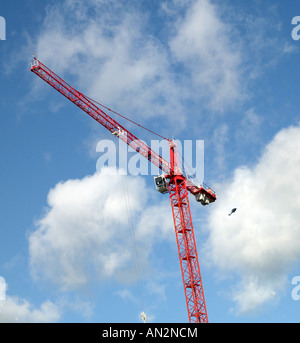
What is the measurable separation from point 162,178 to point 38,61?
130 feet

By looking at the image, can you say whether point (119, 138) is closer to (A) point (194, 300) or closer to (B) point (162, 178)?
(B) point (162, 178)
